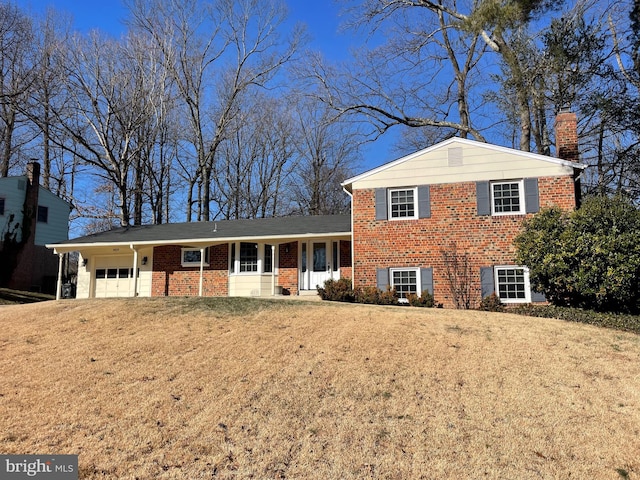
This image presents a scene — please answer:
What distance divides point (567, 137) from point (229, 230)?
12.1 metres

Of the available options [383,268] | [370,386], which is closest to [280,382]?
[370,386]

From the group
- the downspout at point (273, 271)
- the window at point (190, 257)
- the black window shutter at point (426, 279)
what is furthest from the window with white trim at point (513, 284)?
the window at point (190, 257)

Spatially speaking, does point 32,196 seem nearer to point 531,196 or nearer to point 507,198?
point 507,198

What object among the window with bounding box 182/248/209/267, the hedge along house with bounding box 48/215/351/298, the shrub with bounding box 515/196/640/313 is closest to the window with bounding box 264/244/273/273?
the hedge along house with bounding box 48/215/351/298

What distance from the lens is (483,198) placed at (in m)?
14.5

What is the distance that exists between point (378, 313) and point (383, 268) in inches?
172

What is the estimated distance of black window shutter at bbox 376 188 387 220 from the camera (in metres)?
15.3

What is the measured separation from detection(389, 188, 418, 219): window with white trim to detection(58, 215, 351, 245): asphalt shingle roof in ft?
5.63

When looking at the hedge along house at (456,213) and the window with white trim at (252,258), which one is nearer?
the hedge along house at (456,213)

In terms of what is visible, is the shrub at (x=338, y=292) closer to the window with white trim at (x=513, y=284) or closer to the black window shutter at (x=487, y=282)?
the black window shutter at (x=487, y=282)

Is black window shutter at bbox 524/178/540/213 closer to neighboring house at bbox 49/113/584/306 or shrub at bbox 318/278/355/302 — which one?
neighboring house at bbox 49/113/584/306

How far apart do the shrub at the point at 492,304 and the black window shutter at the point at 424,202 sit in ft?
10.2

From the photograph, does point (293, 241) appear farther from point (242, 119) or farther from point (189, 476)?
point (242, 119)

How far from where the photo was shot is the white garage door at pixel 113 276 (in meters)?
19.0
